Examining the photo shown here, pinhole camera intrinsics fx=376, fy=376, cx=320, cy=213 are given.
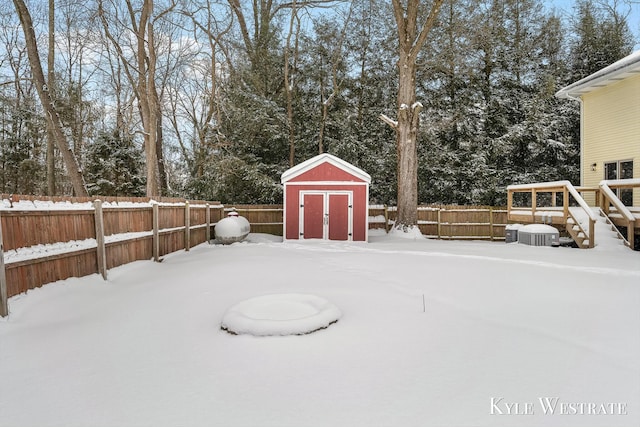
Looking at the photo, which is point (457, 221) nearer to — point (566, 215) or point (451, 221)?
point (451, 221)

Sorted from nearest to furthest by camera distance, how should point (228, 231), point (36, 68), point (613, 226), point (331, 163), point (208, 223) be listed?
point (613, 226) → point (228, 231) → point (36, 68) → point (208, 223) → point (331, 163)

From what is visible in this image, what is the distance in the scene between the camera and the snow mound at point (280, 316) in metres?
3.27

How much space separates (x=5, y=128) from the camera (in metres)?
18.7

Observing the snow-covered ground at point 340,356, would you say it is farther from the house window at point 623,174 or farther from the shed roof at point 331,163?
the house window at point 623,174

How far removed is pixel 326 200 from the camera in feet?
37.6

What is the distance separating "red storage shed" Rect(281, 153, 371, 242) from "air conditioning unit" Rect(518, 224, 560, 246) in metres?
4.29

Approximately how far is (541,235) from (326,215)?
575 centimetres

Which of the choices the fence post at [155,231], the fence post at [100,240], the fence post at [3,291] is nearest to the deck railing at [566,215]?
the fence post at [155,231]

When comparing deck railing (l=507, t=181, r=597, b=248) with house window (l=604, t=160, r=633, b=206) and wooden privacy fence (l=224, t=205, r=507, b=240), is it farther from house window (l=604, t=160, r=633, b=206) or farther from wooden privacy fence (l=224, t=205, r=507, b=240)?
wooden privacy fence (l=224, t=205, r=507, b=240)

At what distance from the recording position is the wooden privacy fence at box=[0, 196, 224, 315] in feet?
13.1

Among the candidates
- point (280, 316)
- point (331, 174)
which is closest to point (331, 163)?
point (331, 174)

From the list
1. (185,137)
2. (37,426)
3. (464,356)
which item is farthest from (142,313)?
(185,137)

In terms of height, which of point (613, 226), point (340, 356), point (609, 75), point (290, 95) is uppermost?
point (290, 95)

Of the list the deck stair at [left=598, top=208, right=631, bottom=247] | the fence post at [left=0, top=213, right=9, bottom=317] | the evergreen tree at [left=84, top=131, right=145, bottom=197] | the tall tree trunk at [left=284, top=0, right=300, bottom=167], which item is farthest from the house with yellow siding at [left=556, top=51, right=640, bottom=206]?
the evergreen tree at [left=84, top=131, right=145, bottom=197]
